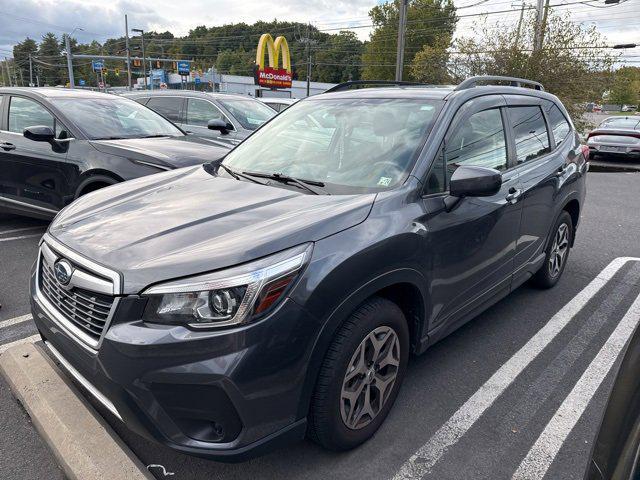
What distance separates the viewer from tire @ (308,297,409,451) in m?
2.13

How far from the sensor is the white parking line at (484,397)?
2410 mm

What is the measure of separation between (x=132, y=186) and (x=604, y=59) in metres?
19.5

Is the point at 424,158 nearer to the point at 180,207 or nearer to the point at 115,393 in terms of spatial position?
the point at 180,207

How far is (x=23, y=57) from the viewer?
4272 inches

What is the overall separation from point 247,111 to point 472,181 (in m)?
7.18

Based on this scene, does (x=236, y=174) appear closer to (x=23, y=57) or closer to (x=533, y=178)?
(x=533, y=178)

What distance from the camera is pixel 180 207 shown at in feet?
8.43

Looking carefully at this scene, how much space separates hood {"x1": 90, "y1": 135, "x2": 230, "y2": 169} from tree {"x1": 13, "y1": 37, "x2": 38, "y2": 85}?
121 metres

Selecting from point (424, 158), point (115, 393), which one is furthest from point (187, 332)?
point (424, 158)

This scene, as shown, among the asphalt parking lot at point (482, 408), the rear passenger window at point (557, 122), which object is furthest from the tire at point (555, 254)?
the rear passenger window at point (557, 122)

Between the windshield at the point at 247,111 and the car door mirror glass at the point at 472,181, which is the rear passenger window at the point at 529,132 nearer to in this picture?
the car door mirror glass at the point at 472,181

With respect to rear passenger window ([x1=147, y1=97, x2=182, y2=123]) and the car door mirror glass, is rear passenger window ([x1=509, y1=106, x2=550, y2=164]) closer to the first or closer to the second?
the car door mirror glass

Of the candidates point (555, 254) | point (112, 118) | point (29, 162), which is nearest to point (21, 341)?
point (29, 162)

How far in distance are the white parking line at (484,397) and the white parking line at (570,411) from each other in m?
0.33
